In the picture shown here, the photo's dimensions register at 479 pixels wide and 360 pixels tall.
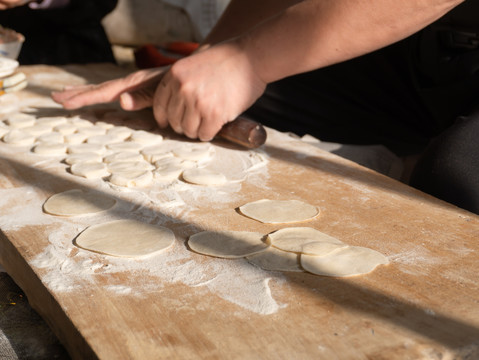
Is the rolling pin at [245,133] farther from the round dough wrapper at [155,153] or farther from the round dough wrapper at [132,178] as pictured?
the round dough wrapper at [132,178]

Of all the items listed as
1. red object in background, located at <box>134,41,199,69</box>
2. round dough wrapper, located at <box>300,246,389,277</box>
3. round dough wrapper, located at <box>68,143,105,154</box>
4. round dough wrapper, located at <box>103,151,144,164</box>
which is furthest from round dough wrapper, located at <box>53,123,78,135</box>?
red object in background, located at <box>134,41,199,69</box>

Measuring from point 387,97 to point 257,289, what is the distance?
142 cm

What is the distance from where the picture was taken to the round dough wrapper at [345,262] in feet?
3.49

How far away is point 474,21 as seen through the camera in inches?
67.6

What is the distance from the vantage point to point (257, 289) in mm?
1013

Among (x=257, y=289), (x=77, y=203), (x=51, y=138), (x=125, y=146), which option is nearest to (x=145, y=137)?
(x=125, y=146)

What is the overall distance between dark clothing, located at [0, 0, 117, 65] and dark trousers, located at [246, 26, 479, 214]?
196cm

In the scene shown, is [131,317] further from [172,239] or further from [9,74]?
[9,74]

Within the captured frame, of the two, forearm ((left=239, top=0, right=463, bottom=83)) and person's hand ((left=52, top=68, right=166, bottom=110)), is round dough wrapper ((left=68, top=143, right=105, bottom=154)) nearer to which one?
person's hand ((left=52, top=68, right=166, bottom=110))

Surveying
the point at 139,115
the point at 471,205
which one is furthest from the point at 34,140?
the point at 471,205

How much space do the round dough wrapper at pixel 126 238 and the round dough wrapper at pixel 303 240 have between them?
23 cm

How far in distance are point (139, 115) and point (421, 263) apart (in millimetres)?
1283

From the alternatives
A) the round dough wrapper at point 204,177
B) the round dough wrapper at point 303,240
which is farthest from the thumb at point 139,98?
the round dough wrapper at point 303,240

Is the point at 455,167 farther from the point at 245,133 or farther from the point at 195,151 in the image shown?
the point at 195,151
